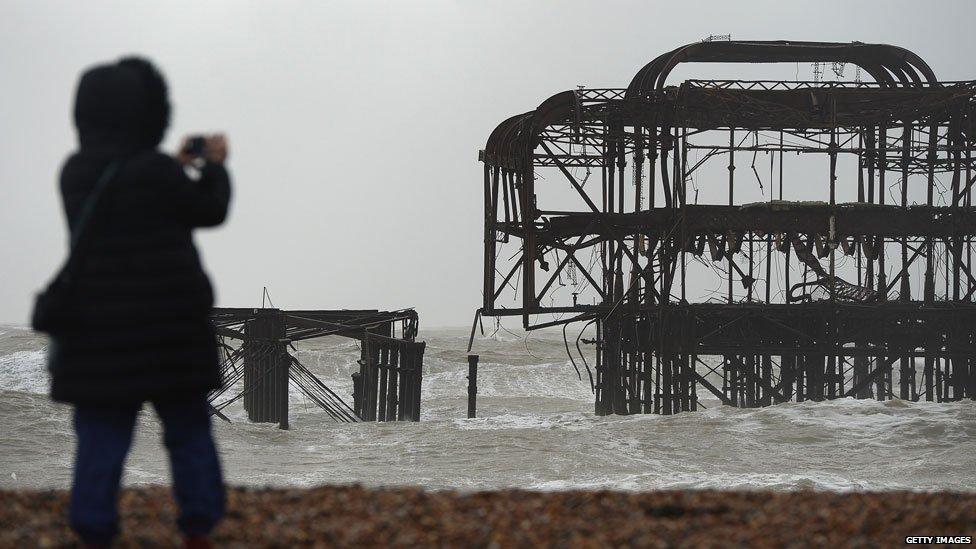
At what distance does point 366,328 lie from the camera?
32781 mm

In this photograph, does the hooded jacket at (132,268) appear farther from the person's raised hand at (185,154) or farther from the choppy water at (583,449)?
the choppy water at (583,449)

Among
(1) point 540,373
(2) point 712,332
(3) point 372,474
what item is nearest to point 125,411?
(3) point 372,474

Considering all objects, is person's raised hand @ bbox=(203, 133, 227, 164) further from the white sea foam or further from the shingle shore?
the white sea foam

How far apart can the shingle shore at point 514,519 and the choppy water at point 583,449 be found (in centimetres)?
1360

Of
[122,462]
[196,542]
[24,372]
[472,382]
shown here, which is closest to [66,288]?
[122,462]

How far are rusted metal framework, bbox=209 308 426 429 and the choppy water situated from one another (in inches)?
46.9

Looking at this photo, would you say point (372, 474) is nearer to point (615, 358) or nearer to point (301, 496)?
point (615, 358)

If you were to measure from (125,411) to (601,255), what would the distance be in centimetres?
3011

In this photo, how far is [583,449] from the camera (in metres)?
27.3

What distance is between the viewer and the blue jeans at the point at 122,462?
512cm

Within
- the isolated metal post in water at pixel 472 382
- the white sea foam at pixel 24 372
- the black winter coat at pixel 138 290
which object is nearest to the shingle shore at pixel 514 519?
the black winter coat at pixel 138 290

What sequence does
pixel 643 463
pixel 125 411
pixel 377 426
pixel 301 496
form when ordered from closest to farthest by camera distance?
pixel 125 411, pixel 301 496, pixel 643 463, pixel 377 426

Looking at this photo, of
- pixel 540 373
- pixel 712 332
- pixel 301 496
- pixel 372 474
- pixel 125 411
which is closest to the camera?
pixel 125 411

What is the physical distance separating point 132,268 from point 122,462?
776mm
